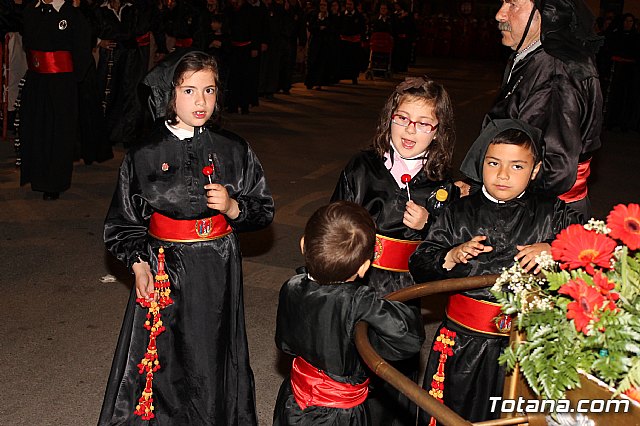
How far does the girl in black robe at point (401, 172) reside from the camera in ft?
12.4

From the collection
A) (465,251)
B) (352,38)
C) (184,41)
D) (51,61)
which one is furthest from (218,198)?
(352,38)

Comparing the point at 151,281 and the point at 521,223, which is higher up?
the point at 521,223

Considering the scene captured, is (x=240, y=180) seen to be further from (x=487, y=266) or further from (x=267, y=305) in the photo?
(x=267, y=305)

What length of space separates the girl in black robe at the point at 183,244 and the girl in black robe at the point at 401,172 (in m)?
0.51

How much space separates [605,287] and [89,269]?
5.30m

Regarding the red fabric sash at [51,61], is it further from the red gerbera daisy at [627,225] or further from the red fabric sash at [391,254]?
the red gerbera daisy at [627,225]

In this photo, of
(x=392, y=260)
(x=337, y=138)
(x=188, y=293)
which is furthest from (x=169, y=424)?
(x=337, y=138)

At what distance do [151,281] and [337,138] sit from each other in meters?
9.86

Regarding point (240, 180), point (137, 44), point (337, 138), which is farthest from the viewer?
point (337, 138)

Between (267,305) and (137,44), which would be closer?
(267,305)

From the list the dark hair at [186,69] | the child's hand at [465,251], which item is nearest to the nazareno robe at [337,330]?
the child's hand at [465,251]

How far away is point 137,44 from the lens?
11.2 metres

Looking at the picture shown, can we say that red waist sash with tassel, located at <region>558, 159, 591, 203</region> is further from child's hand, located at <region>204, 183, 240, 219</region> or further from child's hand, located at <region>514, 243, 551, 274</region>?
child's hand, located at <region>204, 183, 240, 219</region>

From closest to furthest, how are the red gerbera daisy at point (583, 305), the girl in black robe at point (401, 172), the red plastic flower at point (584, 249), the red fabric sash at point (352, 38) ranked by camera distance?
1. the red gerbera daisy at point (583, 305)
2. the red plastic flower at point (584, 249)
3. the girl in black robe at point (401, 172)
4. the red fabric sash at point (352, 38)
